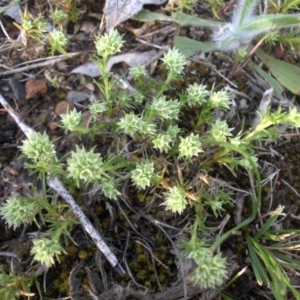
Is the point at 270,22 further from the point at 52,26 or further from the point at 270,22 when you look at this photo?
the point at 52,26

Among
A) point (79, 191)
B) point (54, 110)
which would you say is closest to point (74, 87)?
point (54, 110)

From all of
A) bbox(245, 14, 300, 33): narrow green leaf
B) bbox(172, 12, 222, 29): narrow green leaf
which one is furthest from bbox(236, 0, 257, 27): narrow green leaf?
bbox(172, 12, 222, 29): narrow green leaf

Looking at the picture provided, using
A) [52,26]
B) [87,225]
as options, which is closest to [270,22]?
[52,26]

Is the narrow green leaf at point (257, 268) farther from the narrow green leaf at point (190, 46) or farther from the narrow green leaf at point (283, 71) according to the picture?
the narrow green leaf at point (190, 46)

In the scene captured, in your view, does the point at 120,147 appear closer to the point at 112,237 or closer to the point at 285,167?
the point at 112,237

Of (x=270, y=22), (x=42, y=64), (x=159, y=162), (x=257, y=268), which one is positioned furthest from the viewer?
(x=42, y=64)

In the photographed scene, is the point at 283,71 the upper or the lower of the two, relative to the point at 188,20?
lower

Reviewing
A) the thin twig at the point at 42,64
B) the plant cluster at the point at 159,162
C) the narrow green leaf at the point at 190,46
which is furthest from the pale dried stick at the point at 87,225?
the narrow green leaf at the point at 190,46
